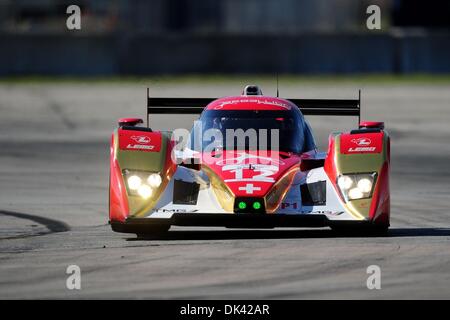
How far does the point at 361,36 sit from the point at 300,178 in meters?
29.2

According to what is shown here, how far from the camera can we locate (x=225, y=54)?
137 feet

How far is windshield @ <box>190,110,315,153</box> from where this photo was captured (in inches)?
533

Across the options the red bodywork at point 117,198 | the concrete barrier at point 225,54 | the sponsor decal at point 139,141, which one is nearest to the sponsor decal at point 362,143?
the sponsor decal at point 139,141

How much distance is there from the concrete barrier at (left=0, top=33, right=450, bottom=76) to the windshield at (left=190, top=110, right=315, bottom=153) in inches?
1059

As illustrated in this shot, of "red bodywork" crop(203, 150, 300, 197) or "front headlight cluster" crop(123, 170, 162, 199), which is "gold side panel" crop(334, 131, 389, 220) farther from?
"front headlight cluster" crop(123, 170, 162, 199)

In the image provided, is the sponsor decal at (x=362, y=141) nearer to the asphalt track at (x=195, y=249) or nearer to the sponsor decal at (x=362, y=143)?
the sponsor decal at (x=362, y=143)

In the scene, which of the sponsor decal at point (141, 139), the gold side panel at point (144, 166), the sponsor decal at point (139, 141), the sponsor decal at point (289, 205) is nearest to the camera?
the sponsor decal at point (289, 205)

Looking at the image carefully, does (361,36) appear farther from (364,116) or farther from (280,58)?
(364,116)

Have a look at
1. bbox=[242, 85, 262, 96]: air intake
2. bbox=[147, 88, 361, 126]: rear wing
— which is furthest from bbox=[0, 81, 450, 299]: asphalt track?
bbox=[242, 85, 262, 96]: air intake

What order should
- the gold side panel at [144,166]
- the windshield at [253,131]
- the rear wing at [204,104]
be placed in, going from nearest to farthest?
1. the gold side panel at [144,166]
2. the windshield at [253,131]
3. the rear wing at [204,104]

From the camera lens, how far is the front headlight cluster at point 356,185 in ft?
40.9

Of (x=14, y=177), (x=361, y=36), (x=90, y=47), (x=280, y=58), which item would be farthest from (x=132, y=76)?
(x=14, y=177)

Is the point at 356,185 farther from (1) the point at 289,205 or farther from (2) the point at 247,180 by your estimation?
(2) the point at 247,180

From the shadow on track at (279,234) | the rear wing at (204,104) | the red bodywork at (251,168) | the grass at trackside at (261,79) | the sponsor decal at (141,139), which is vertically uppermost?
the rear wing at (204,104)
